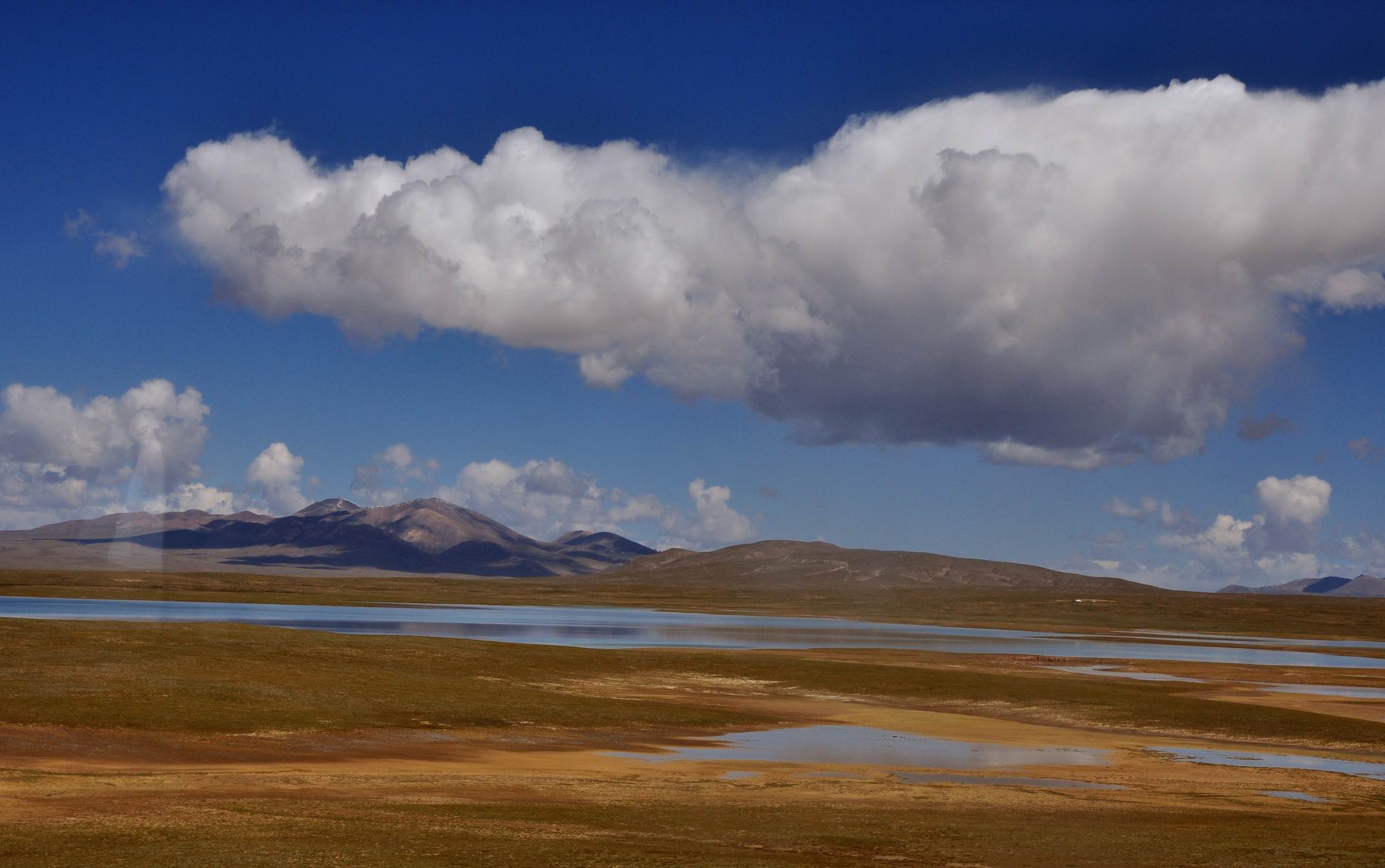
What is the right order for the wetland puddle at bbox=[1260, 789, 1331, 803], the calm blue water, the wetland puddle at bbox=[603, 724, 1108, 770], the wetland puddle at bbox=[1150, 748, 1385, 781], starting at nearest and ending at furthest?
the wetland puddle at bbox=[1260, 789, 1331, 803] < the wetland puddle at bbox=[603, 724, 1108, 770] < the wetland puddle at bbox=[1150, 748, 1385, 781] < the calm blue water

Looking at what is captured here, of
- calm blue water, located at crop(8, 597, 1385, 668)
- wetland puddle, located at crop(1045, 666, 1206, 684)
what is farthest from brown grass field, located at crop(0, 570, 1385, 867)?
calm blue water, located at crop(8, 597, 1385, 668)

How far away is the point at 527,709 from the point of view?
58.4m

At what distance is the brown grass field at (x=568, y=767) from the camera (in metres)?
28.8

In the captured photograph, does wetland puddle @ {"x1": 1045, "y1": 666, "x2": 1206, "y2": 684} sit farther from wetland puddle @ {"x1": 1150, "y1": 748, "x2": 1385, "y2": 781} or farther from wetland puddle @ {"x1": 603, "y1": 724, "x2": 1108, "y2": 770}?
wetland puddle @ {"x1": 603, "y1": 724, "x2": 1108, "y2": 770}

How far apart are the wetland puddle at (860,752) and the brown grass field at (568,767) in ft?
5.73

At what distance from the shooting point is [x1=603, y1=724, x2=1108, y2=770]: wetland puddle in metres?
47.4

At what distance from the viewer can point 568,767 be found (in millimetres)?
44375

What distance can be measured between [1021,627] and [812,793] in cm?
16132

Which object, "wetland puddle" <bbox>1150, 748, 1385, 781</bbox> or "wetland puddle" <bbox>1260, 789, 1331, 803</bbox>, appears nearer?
"wetland puddle" <bbox>1260, 789, 1331, 803</bbox>

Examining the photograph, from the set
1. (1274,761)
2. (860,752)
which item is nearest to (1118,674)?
(1274,761)

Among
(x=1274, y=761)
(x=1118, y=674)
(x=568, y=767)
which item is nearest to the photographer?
(x=568, y=767)

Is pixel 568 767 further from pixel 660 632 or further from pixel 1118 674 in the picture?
pixel 660 632

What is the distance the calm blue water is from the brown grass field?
105 ft

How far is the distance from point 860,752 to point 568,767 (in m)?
13.1
